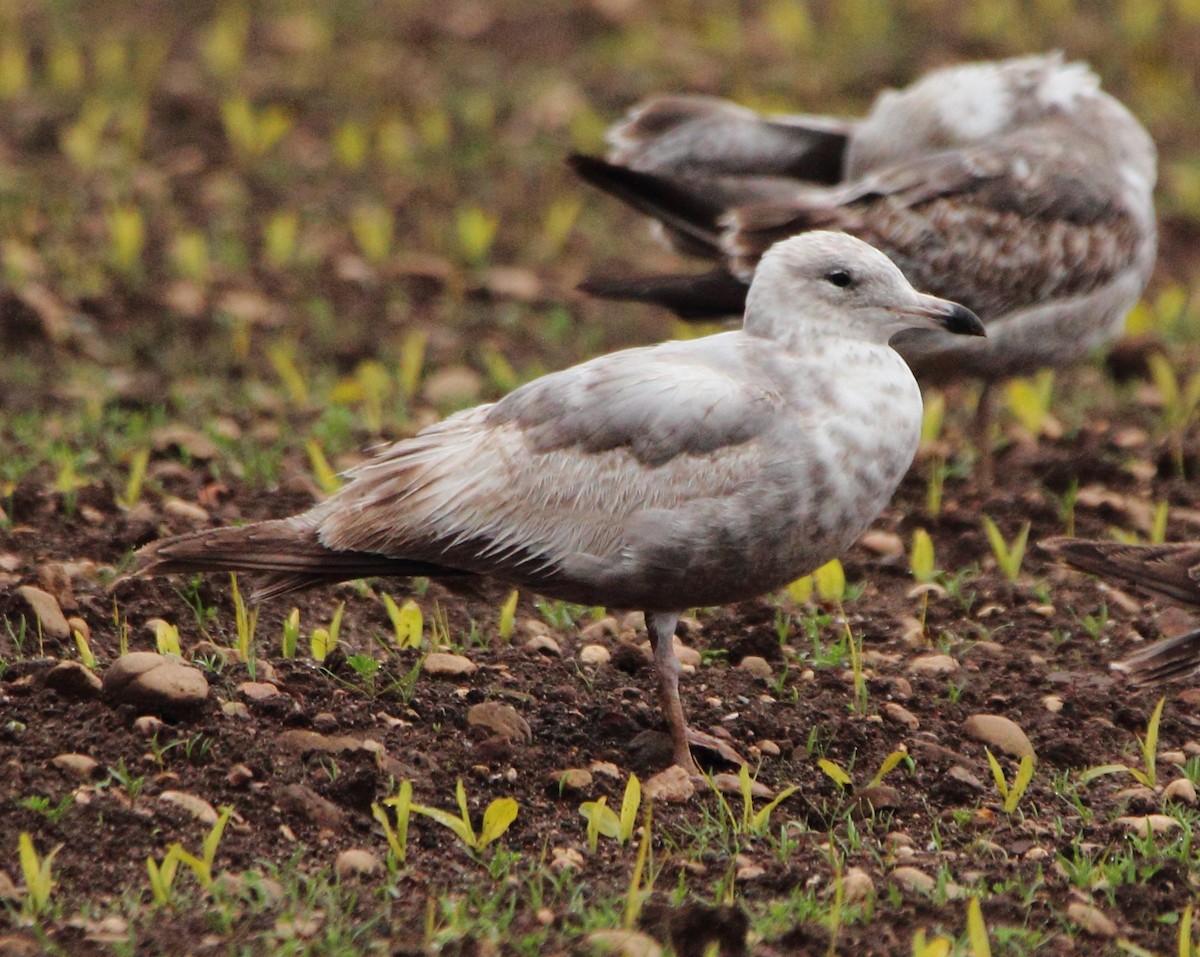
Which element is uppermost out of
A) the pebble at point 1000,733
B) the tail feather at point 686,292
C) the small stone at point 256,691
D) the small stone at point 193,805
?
the tail feather at point 686,292

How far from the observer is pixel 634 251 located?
862 centimetres

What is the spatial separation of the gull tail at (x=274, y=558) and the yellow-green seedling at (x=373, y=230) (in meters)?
3.80

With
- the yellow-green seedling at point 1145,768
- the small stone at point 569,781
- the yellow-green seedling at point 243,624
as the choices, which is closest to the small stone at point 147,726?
the yellow-green seedling at point 243,624

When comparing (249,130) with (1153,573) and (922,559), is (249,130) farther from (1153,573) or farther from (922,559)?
(1153,573)

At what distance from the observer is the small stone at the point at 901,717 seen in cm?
467

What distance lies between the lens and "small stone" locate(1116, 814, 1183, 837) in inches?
163

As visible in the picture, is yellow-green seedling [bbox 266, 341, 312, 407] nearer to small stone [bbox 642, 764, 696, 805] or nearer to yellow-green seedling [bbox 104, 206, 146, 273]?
yellow-green seedling [bbox 104, 206, 146, 273]

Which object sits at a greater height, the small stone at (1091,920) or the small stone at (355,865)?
the small stone at (355,865)

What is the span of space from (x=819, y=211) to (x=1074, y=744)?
2435 mm

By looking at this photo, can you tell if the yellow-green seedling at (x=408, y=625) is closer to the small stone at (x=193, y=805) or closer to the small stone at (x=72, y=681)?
the small stone at (x=72, y=681)

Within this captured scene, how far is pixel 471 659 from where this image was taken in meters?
4.92

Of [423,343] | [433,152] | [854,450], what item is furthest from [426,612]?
[433,152]

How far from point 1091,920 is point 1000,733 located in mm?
960

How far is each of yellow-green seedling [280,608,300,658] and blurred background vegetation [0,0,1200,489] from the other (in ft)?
4.51
